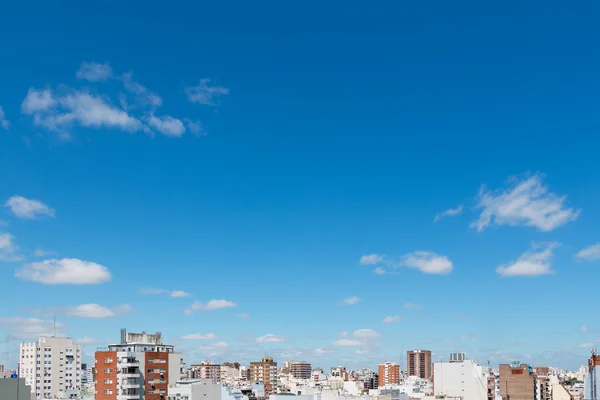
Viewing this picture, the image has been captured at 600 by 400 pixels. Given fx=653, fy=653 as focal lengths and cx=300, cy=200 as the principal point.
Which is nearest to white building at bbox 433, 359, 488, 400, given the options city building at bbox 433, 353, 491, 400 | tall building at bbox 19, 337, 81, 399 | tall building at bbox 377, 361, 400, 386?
city building at bbox 433, 353, 491, 400

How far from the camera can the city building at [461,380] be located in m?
86.8

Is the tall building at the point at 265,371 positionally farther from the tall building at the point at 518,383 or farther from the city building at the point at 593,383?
the city building at the point at 593,383

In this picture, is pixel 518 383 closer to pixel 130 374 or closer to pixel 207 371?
pixel 130 374

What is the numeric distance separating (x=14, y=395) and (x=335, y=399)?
45.3 m

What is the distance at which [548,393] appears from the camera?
108m

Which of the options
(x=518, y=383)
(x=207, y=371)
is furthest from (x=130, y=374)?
(x=207, y=371)

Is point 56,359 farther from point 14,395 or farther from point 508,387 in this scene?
point 14,395

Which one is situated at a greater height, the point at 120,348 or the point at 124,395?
the point at 120,348

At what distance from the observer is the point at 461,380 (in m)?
88.2

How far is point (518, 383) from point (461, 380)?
1831 cm

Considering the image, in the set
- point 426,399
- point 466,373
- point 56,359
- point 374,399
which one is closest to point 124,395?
point 374,399

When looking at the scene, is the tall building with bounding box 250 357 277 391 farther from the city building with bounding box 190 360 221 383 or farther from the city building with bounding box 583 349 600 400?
the city building with bounding box 583 349 600 400

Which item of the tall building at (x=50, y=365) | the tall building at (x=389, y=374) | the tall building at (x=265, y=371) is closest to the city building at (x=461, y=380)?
the tall building at (x=50, y=365)

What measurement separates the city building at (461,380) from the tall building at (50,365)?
68865 mm
